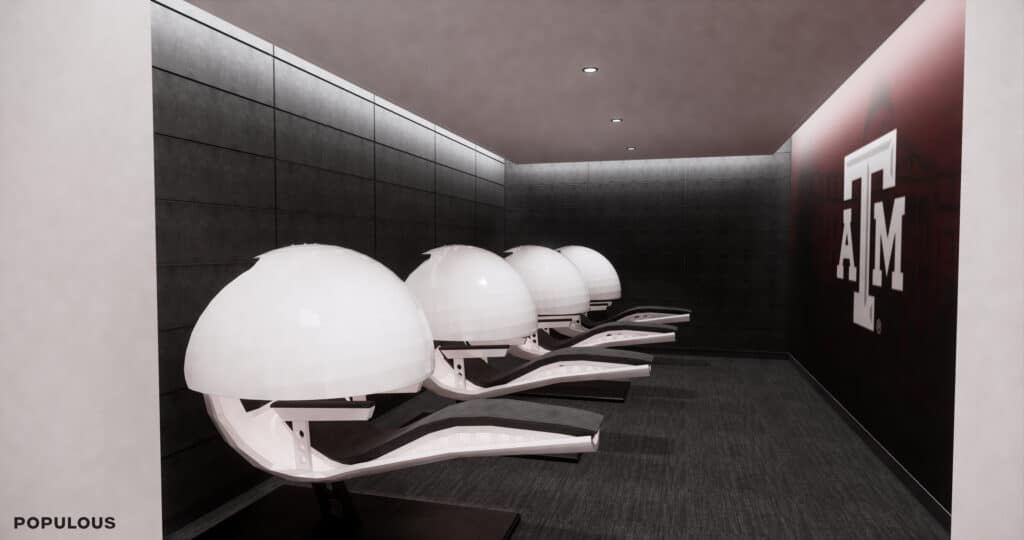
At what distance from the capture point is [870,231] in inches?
167

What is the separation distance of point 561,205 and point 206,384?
274 inches

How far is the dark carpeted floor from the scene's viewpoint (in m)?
3.03

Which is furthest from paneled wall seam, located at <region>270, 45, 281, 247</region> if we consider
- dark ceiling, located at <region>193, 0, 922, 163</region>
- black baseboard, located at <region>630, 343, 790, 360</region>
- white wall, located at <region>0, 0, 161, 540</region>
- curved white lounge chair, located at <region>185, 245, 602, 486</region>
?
black baseboard, located at <region>630, 343, 790, 360</region>

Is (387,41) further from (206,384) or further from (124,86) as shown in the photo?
(206,384)

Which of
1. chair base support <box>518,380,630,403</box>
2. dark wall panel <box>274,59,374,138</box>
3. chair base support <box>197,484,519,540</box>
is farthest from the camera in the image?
chair base support <box>518,380,630,403</box>

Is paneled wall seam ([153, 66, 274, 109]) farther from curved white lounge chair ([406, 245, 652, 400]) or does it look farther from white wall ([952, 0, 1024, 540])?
white wall ([952, 0, 1024, 540])

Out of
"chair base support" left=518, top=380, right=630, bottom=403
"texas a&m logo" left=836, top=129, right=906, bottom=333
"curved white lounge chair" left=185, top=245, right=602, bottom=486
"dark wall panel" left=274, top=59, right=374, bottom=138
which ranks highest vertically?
"dark wall panel" left=274, top=59, right=374, bottom=138

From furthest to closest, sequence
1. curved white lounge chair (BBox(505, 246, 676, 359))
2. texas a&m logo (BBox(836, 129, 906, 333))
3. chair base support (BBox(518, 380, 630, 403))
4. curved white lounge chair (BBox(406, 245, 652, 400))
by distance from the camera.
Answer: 1. chair base support (BBox(518, 380, 630, 403))
2. curved white lounge chair (BBox(505, 246, 676, 359))
3. texas a&m logo (BBox(836, 129, 906, 333))
4. curved white lounge chair (BBox(406, 245, 652, 400))

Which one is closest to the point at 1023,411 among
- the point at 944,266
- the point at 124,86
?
the point at 944,266

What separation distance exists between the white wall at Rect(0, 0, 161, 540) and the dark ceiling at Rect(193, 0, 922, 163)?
4.32 feet

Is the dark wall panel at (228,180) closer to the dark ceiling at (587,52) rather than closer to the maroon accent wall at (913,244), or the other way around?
the dark ceiling at (587,52)

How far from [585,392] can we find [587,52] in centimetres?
333

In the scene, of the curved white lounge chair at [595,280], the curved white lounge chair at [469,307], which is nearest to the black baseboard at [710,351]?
the curved white lounge chair at [595,280]

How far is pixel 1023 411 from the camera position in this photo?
161cm
